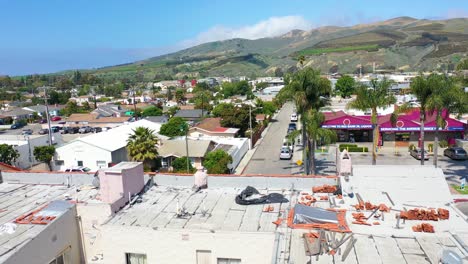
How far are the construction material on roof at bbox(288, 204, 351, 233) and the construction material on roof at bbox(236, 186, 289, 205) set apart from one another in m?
1.42

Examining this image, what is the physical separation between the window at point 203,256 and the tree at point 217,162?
894 inches

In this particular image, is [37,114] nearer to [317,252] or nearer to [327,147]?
[327,147]

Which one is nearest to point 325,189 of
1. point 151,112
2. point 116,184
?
point 116,184

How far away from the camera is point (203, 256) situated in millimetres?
11555

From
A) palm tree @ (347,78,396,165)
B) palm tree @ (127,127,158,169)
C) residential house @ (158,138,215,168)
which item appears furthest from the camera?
residential house @ (158,138,215,168)

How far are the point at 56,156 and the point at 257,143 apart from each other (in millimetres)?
24826

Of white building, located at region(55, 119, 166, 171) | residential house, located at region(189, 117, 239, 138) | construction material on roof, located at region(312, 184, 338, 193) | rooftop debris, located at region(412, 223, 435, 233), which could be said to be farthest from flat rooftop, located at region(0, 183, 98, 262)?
residential house, located at region(189, 117, 239, 138)

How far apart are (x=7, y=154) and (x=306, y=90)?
3134 centimetres

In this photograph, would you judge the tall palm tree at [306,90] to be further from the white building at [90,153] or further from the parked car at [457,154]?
the white building at [90,153]

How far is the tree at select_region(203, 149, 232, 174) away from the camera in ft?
113

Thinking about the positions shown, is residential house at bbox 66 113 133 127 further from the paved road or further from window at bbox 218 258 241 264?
window at bbox 218 258 241 264

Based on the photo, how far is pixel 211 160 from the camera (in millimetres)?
36125

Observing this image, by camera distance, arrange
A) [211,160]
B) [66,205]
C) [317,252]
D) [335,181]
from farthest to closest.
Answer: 1. [211,160]
2. [335,181]
3. [66,205]
4. [317,252]

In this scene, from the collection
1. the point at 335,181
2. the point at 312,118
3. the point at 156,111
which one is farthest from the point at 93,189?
the point at 156,111
